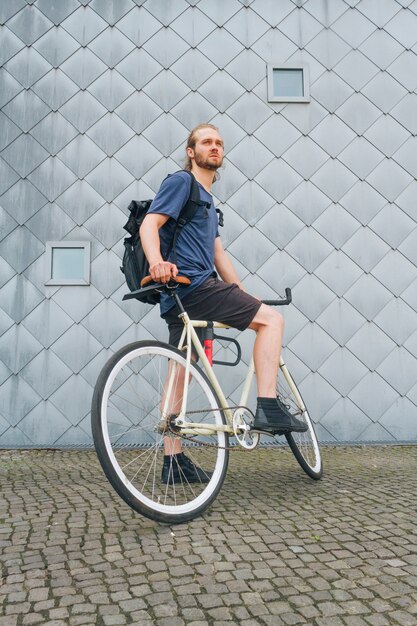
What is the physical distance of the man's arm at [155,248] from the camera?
1.72 meters

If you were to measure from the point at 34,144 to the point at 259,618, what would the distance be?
362 cm

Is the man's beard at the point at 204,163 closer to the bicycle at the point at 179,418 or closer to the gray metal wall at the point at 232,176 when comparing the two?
the bicycle at the point at 179,418

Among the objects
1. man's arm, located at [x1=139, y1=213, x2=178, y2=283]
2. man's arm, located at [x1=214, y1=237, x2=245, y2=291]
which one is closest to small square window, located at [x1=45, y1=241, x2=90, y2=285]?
man's arm, located at [x1=214, y1=237, x2=245, y2=291]

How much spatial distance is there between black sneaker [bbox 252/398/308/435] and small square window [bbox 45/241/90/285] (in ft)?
6.82

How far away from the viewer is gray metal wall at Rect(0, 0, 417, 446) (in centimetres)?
338

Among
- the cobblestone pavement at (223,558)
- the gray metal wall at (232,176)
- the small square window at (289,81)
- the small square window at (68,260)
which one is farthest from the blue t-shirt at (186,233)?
the small square window at (289,81)

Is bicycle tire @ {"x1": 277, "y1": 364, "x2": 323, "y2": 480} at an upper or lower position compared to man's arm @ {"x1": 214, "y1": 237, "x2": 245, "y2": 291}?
lower

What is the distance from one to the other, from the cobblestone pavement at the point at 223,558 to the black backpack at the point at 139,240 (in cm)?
91

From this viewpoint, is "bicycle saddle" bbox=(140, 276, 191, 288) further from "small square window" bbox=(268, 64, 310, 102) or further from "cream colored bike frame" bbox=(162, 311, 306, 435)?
"small square window" bbox=(268, 64, 310, 102)

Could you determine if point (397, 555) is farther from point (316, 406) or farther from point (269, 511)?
point (316, 406)

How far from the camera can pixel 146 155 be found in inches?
142

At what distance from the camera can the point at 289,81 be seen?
3760 millimetres

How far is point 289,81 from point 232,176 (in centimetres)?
98

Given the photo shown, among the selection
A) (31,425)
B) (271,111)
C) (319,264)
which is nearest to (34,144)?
(271,111)
